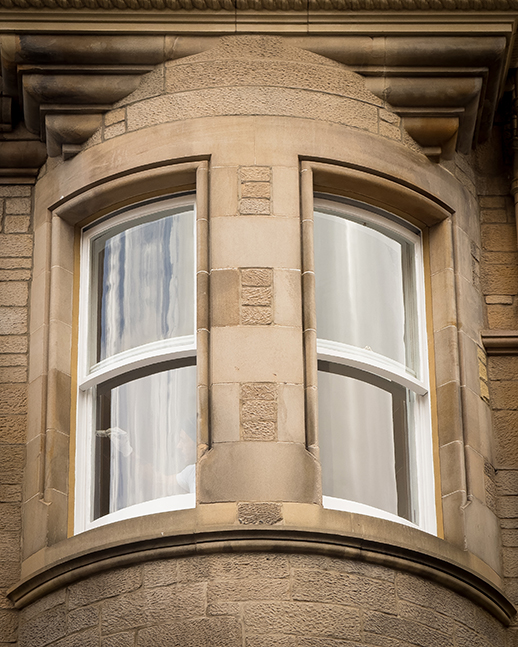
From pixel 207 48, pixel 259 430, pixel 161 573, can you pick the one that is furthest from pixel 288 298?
pixel 207 48

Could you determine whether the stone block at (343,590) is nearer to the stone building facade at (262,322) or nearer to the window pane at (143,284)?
the stone building facade at (262,322)

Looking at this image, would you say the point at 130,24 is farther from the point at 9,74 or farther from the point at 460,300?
the point at 460,300

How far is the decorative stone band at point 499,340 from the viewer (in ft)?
30.7

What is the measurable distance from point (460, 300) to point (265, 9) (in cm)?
229

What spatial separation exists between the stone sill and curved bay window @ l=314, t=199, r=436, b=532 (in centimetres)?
44

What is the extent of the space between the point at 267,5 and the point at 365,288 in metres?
1.97

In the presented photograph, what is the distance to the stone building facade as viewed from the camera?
7867 mm

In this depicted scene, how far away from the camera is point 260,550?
25.5 feet

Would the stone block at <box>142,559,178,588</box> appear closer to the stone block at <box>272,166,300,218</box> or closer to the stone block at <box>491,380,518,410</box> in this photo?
the stone block at <box>272,166,300,218</box>

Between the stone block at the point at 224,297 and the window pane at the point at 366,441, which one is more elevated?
the stone block at the point at 224,297

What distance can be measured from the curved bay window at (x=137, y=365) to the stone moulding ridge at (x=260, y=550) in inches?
20.6

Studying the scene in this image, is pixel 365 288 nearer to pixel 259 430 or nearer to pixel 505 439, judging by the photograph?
pixel 505 439

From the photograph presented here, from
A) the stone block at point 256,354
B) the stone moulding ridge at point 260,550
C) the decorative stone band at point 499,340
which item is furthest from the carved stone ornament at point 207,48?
the stone moulding ridge at point 260,550

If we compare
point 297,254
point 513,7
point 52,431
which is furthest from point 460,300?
point 52,431
